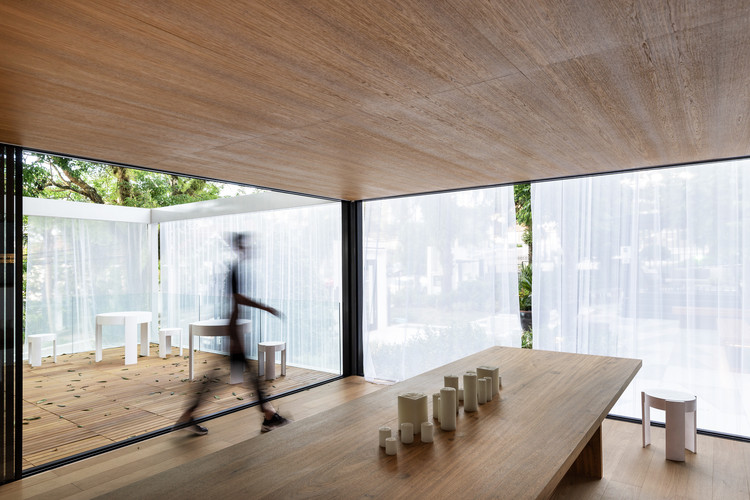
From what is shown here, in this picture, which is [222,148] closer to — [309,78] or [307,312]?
[309,78]

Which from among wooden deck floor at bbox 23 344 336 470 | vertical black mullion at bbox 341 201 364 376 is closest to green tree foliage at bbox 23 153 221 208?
wooden deck floor at bbox 23 344 336 470

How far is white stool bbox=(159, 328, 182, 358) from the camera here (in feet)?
22.2

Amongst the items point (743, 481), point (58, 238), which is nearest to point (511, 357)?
point (743, 481)

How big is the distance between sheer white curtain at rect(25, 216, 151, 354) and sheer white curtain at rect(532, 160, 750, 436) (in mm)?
6001

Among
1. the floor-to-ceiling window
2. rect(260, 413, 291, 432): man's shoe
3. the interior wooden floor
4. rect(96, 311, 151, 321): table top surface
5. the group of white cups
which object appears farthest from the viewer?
rect(96, 311, 151, 321): table top surface

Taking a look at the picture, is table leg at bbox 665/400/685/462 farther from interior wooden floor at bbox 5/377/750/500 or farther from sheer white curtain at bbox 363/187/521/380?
sheer white curtain at bbox 363/187/521/380

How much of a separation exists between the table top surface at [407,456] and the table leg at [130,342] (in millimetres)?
5268

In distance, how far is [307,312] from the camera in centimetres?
591

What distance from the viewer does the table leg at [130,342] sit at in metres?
6.41

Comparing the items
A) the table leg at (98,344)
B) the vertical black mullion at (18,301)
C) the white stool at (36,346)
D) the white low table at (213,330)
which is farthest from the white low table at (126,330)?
the vertical black mullion at (18,301)

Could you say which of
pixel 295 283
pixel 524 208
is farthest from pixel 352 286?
pixel 524 208

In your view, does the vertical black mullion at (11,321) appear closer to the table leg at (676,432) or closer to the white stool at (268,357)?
the white stool at (268,357)

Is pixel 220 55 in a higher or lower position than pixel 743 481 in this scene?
higher

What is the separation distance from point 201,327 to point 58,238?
3.06 metres
